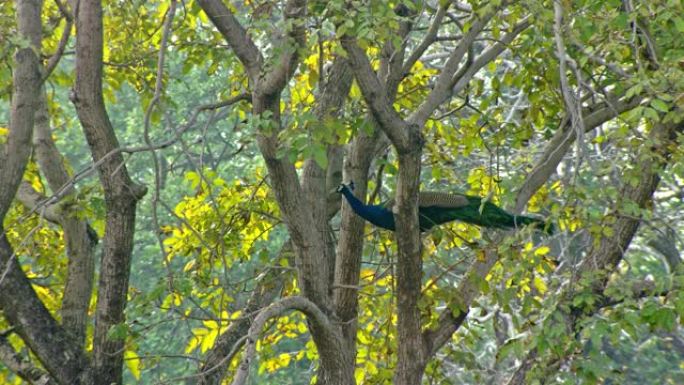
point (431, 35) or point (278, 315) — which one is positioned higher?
point (431, 35)

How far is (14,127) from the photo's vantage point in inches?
230

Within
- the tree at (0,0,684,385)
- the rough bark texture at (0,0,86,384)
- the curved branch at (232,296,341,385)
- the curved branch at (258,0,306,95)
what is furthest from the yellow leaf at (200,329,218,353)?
the curved branch at (258,0,306,95)

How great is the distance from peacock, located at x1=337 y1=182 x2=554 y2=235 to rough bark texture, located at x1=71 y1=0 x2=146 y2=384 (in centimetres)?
110

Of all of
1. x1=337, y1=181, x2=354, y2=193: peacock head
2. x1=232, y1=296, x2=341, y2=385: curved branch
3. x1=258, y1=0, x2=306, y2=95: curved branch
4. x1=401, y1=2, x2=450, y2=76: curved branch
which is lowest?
x1=232, y1=296, x2=341, y2=385: curved branch

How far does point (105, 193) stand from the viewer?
18.9 feet

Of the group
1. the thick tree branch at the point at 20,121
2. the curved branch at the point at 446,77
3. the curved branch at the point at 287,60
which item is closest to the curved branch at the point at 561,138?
the curved branch at the point at 446,77

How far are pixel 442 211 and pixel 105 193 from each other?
1.73m

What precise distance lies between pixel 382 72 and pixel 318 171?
64 cm

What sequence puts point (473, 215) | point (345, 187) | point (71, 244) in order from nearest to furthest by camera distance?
point (345, 187)
point (473, 215)
point (71, 244)

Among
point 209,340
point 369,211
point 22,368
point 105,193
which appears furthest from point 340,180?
point 22,368

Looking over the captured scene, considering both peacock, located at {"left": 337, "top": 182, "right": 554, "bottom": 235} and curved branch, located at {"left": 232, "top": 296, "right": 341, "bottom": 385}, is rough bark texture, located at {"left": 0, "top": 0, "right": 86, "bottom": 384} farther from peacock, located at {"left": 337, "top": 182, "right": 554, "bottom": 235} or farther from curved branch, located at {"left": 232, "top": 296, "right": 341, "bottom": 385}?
peacock, located at {"left": 337, "top": 182, "right": 554, "bottom": 235}

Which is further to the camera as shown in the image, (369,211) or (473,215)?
(473,215)

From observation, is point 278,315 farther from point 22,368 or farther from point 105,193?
point 22,368

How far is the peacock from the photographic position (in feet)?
19.4
